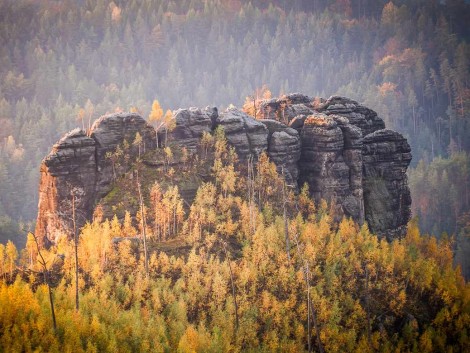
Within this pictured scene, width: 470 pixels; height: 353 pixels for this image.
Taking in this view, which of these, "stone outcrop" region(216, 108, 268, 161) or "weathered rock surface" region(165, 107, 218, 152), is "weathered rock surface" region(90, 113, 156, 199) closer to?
"weathered rock surface" region(165, 107, 218, 152)

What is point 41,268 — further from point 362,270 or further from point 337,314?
point 362,270

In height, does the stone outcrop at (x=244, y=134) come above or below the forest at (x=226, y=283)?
above

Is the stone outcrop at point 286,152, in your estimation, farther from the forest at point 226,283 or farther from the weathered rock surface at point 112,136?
the weathered rock surface at point 112,136

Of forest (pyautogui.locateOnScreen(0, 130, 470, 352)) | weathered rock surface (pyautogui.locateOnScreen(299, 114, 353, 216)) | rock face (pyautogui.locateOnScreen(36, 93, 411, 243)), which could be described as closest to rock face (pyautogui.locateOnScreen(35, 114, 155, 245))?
rock face (pyautogui.locateOnScreen(36, 93, 411, 243))

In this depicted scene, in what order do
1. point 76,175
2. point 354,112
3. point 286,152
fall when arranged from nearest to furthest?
point 76,175 → point 286,152 → point 354,112

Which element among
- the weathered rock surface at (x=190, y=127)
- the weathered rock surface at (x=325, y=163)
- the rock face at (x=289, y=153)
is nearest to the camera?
the rock face at (x=289, y=153)

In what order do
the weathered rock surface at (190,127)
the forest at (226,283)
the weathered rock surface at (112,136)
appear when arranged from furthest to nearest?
the weathered rock surface at (190,127) → the weathered rock surface at (112,136) → the forest at (226,283)

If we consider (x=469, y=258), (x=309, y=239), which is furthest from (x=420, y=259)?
(x=469, y=258)

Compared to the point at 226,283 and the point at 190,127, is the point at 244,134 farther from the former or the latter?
the point at 226,283

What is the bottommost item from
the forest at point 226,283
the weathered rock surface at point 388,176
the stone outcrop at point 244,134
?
the forest at point 226,283

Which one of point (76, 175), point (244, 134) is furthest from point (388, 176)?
point (76, 175)

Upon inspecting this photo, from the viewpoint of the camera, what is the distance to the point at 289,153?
74.9 metres

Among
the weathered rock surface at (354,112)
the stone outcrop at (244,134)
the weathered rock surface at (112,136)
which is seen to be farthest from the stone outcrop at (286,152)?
the weathered rock surface at (112,136)

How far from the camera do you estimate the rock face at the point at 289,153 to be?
6538 centimetres
